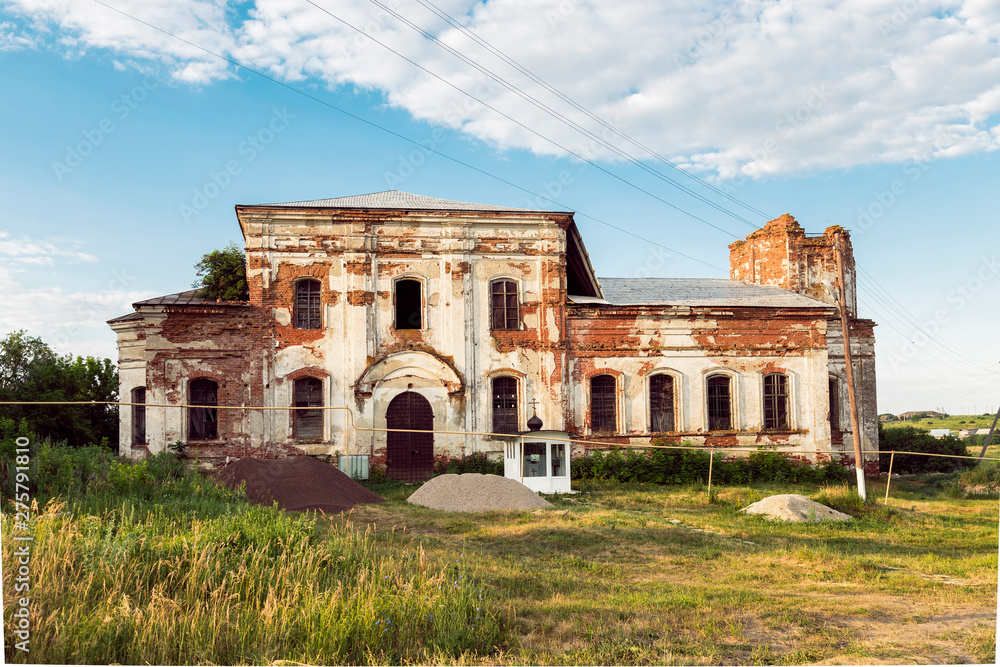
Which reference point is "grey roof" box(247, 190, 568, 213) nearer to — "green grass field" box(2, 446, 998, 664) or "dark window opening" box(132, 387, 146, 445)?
→ "dark window opening" box(132, 387, 146, 445)

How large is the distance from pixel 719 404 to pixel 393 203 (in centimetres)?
1146

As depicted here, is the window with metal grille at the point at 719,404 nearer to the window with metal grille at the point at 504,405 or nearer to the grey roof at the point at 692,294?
the grey roof at the point at 692,294

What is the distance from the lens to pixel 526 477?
15.6 meters

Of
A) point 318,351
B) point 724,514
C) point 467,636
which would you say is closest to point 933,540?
point 724,514

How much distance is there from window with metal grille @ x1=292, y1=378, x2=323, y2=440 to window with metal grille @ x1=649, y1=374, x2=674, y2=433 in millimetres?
9377

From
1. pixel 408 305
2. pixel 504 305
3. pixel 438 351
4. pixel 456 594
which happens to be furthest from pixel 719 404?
pixel 456 594

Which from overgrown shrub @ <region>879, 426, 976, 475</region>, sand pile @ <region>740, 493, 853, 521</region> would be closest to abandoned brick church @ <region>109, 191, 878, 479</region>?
sand pile @ <region>740, 493, 853, 521</region>

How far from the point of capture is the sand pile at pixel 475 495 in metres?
12.9

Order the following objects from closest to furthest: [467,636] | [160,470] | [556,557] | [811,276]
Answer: [467,636] < [556,557] < [160,470] < [811,276]

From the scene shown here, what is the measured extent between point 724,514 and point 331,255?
11822 mm

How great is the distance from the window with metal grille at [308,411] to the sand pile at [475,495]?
4.91m

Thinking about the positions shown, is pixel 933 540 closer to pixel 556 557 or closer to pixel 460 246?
pixel 556 557

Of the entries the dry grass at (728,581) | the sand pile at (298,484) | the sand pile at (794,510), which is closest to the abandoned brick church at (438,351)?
the sand pile at (298,484)

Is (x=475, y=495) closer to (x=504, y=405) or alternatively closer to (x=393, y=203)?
(x=504, y=405)
